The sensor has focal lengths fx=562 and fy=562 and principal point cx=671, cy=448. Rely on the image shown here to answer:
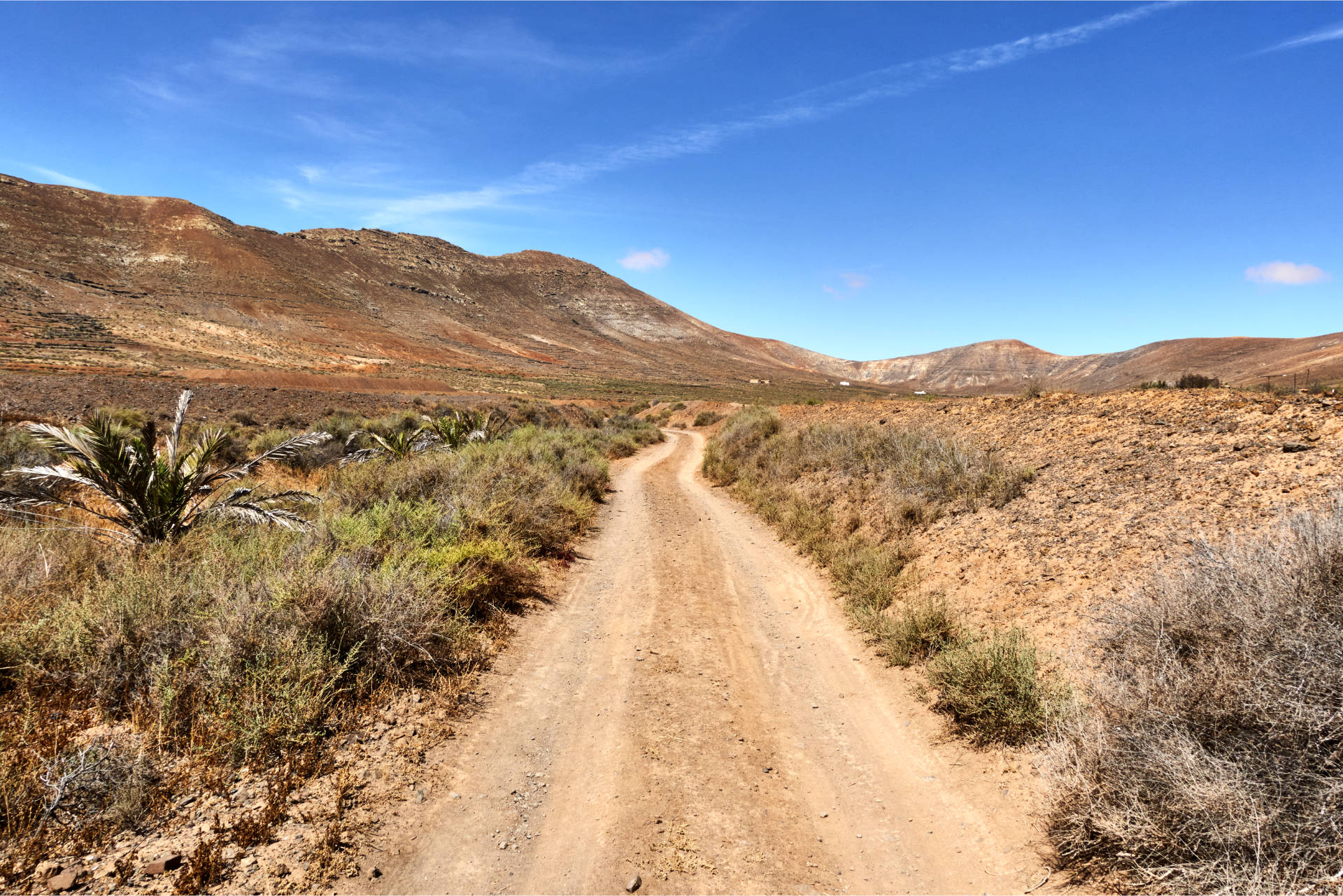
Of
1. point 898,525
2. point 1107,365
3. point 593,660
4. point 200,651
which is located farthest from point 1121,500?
point 1107,365

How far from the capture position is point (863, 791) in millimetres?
3904

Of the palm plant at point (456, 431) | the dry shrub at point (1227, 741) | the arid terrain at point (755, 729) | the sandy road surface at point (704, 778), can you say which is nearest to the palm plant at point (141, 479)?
the arid terrain at point (755, 729)

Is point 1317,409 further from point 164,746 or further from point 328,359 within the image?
point 328,359

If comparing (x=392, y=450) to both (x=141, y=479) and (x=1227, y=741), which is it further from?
(x=1227, y=741)

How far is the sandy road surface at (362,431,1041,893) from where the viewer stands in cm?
312

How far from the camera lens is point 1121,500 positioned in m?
6.63

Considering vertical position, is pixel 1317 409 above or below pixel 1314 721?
above

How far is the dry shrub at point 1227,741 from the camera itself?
2.40 m

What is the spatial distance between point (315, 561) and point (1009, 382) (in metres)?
138

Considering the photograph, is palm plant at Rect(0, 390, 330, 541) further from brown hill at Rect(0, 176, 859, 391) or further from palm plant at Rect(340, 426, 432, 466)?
brown hill at Rect(0, 176, 859, 391)

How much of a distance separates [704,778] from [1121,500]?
601 cm

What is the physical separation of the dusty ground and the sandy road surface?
1.71 metres

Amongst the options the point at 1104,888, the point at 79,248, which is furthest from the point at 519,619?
the point at 79,248

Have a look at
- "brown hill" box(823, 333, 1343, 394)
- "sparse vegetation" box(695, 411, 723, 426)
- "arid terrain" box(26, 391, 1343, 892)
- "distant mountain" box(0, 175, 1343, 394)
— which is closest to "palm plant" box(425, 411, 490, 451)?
"arid terrain" box(26, 391, 1343, 892)
